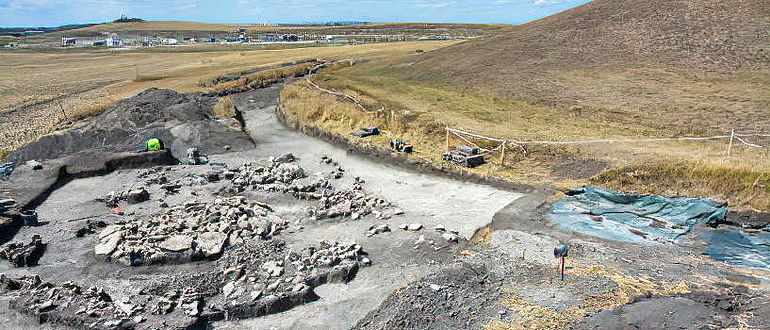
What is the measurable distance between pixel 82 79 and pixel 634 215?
5441 cm

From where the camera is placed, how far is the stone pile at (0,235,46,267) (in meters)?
12.4

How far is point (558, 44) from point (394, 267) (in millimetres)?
33599

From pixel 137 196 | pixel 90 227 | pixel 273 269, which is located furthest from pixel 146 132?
pixel 273 269

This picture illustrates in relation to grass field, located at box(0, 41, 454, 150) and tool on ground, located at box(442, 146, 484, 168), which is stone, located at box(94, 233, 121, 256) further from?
grass field, located at box(0, 41, 454, 150)

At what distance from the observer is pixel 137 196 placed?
16.7 metres

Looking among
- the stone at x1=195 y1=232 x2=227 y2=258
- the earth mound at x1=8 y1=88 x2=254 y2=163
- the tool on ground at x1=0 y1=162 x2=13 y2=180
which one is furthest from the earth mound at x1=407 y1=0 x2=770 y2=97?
the tool on ground at x1=0 y1=162 x2=13 y2=180

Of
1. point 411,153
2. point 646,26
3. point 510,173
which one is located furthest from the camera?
point 646,26

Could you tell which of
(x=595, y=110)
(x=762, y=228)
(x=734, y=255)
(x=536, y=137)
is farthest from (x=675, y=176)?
(x=595, y=110)

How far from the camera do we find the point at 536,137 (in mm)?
21922

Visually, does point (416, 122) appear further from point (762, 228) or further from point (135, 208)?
point (762, 228)

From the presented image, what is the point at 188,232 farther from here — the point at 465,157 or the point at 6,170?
the point at 6,170

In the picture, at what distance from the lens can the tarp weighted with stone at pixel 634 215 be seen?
42.1ft

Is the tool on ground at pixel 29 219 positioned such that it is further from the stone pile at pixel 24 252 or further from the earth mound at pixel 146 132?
the earth mound at pixel 146 132

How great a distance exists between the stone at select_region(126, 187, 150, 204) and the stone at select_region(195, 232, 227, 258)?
4.80 metres
